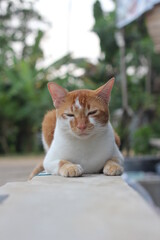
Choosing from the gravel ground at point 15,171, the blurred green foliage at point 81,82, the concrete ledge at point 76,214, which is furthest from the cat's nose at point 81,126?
the blurred green foliage at point 81,82

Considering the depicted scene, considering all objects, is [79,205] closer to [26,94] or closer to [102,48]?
[26,94]

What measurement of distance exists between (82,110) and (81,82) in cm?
669

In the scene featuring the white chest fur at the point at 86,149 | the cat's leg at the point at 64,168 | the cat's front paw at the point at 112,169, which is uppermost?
the white chest fur at the point at 86,149

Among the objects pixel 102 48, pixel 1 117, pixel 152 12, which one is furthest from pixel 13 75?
pixel 152 12

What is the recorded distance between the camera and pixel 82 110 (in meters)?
1.29

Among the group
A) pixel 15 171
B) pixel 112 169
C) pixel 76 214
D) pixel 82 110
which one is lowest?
pixel 15 171

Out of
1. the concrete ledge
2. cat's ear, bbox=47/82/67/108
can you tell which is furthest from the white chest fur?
the concrete ledge

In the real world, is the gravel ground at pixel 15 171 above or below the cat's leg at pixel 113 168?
below

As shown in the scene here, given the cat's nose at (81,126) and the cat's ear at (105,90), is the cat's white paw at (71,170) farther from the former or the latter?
the cat's ear at (105,90)

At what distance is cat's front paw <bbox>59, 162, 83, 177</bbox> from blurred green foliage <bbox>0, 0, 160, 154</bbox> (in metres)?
4.95

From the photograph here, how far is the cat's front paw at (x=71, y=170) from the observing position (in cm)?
122

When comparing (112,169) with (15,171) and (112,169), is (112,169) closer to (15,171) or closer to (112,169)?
(112,169)


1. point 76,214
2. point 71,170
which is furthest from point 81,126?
point 76,214

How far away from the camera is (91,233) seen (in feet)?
1.86
